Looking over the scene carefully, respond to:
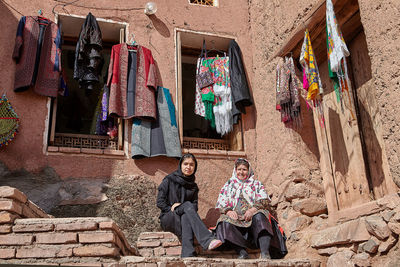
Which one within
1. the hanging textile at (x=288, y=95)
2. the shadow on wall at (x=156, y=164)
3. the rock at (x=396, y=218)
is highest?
the hanging textile at (x=288, y=95)

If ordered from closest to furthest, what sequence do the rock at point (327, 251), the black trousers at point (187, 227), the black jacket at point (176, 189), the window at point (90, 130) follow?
the rock at point (327, 251)
the black trousers at point (187, 227)
the black jacket at point (176, 189)
the window at point (90, 130)

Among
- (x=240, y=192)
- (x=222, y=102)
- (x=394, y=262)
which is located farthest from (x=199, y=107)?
(x=394, y=262)

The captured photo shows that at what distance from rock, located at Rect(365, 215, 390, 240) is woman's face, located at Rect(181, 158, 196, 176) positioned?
192 cm

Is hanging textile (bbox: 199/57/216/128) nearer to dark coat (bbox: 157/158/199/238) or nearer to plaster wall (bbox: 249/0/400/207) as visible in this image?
plaster wall (bbox: 249/0/400/207)

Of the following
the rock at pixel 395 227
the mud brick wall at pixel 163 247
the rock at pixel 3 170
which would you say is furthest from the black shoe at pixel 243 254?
the rock at pixel 3 170

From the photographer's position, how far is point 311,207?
195 inches

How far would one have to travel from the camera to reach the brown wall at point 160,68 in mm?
5441

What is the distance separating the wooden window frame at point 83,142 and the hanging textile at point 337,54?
2.77m

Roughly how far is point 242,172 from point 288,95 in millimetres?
1120

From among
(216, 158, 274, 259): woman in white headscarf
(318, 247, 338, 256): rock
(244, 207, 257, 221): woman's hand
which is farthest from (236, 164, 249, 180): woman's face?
(318, 247, 338, 256): rock

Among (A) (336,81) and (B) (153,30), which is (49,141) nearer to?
(B) (153,30)

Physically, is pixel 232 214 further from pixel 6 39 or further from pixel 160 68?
pixel 6 39

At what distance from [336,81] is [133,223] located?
2.83m

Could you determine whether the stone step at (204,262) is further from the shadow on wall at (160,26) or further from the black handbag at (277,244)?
the shadow on wall at (160,26)
